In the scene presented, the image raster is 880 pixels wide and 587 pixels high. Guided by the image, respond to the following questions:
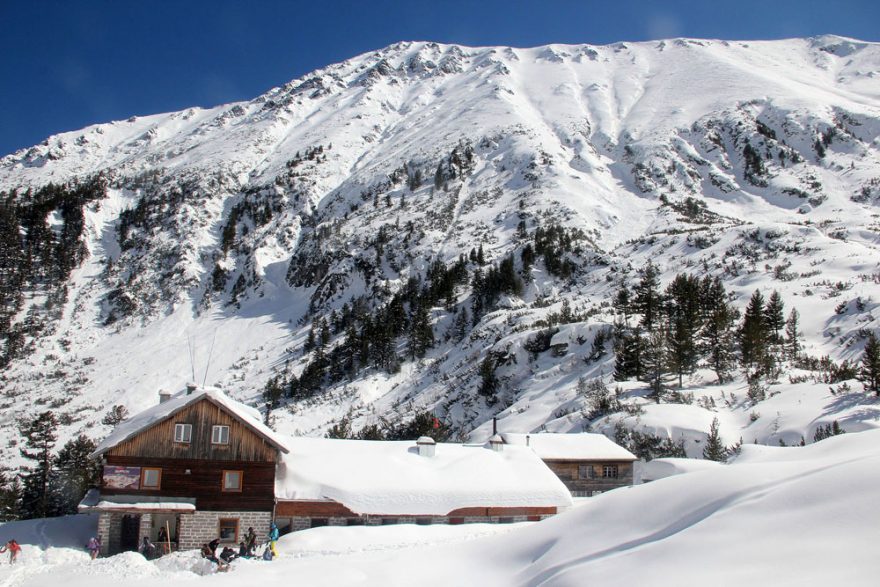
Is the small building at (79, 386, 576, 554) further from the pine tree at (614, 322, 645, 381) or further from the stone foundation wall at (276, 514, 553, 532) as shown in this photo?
the pine tree at (614, 322, 645, 381)

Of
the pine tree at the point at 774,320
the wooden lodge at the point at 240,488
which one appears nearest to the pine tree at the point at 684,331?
the pine tree at the point at 774,320

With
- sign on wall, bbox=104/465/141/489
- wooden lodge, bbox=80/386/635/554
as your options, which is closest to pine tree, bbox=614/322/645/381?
wooden lodge, bbox=80/386/635/554

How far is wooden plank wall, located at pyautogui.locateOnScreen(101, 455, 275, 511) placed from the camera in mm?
27078

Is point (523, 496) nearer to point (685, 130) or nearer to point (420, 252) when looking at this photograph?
point (420, 252)

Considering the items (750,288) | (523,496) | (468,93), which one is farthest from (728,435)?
(468,93)

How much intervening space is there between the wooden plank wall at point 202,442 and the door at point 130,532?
2708 millimetres

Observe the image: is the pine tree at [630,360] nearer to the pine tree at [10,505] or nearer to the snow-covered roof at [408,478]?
the snow-covered roof at [408,478]

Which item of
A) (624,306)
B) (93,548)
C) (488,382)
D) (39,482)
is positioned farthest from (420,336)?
(93,548)

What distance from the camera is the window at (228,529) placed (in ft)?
89.1

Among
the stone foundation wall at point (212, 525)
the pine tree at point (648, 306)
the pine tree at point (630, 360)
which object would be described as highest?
the pine tree at point (648, 306)

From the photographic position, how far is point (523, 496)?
2905cm

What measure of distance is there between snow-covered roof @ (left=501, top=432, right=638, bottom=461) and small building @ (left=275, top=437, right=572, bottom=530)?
4.47 metres

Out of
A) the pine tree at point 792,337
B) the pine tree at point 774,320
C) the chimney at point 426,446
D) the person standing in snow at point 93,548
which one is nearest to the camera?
the person standing in snow at point 93,548

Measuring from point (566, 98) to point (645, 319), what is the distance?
137 metres
